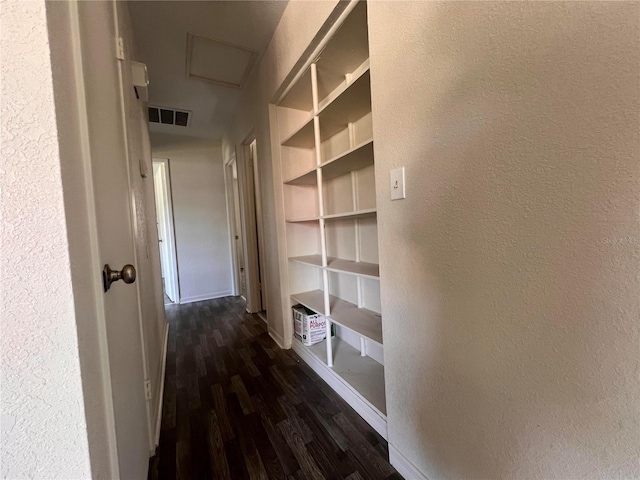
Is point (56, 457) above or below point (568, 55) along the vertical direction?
below

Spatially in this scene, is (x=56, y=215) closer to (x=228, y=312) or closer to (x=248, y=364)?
(x=248, y=364)

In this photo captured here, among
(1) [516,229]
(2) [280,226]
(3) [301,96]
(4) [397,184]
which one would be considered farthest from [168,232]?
(1) [516,229]

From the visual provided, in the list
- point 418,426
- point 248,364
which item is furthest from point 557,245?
point 248,364

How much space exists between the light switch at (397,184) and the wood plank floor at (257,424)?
3.83ft

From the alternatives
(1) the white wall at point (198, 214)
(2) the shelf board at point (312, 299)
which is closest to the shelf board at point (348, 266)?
(2) the shelf board at point (312, 299)

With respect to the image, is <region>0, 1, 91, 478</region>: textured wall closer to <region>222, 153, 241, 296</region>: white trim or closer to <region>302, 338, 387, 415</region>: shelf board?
<region>302, 338, 387, 415</region>: shelf board

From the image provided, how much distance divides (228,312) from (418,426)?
2.72 metres

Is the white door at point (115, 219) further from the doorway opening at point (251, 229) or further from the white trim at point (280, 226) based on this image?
the doorway opening at point (251, 229)

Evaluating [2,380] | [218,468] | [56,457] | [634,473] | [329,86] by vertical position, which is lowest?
[218,468]

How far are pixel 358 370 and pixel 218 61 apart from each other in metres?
2.64

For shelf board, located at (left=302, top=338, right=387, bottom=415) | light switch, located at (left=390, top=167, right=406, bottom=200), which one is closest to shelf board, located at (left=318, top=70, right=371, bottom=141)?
light switch, located at (left=390, top=167, right=406, bottom=200)

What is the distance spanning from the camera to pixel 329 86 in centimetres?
180

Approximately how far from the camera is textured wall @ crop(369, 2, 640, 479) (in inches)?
20.1

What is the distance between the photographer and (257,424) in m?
1.42
